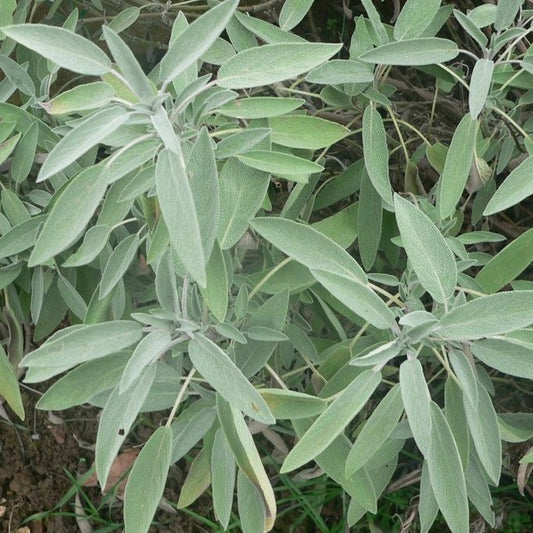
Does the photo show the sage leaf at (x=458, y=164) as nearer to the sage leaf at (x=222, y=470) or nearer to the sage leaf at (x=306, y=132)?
the sage leaf at (x=306, y=132)

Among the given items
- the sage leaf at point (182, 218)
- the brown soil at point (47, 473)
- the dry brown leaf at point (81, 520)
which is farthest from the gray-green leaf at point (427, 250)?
the dry brown leaf at point (81, 520)

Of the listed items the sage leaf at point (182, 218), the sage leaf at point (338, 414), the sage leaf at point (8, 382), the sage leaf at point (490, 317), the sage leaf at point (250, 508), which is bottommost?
the sage leaf at point (250, 508)

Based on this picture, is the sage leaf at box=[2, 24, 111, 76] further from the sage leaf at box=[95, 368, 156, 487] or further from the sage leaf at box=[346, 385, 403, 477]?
the sage leaf at box=[346, 385, 403, 477]

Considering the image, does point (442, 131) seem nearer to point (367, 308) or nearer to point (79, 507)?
point (367, 308)

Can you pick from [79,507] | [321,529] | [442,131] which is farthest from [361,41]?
[79,507]

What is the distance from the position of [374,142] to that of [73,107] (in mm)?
383

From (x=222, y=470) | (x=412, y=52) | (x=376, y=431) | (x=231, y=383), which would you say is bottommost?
(x=222, y=470)

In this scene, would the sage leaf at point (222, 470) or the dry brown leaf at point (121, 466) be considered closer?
the sage leaf at point (222, 470)

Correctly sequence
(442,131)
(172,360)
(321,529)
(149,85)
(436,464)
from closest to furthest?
(149,85) < (436,464) < (172,360) < (442,131) < (321,529)

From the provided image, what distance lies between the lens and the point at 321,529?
1.46 meters

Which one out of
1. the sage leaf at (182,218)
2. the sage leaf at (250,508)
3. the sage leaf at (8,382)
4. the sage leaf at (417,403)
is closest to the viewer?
the sage leaf at (182,218)

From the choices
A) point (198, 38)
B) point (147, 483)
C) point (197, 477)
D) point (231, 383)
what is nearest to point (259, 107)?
point (198, 38)

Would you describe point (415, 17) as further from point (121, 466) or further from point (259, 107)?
point (121, 466)

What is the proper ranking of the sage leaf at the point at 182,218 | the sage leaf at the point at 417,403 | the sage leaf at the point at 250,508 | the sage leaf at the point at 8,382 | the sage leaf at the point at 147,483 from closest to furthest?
the sage leaf at the point at 182,218 < the sage leaf at the point at 417,403 < the sage leaf at the point at 147,483 < the sage leaf at the point at 250,508 < the sage leaf at the point at 8,382
